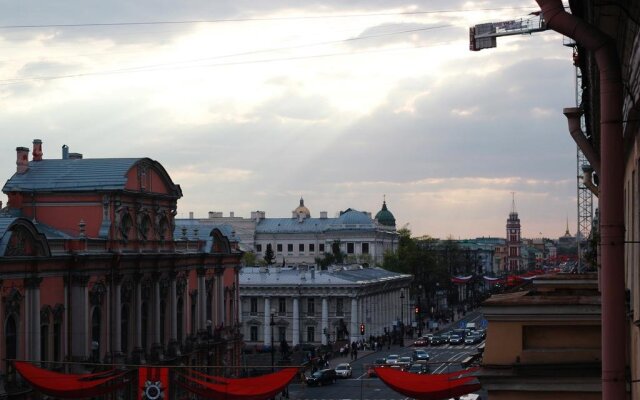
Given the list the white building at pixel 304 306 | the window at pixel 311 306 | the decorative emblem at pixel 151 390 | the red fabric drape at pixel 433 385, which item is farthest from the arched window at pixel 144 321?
the window at pixel 311 306

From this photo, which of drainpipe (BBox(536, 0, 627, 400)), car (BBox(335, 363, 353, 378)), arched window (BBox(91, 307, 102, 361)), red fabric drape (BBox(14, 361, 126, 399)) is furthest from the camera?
car (BBox(335, 363, 353, 378))

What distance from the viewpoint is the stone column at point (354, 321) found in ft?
340

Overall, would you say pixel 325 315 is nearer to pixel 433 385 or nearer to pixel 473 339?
pixel 473 339

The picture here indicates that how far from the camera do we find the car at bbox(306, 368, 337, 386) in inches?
2717

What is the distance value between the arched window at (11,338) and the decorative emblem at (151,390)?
15.2m

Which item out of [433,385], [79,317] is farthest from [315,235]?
[433,385]

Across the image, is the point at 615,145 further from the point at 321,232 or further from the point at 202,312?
the point at 321,232

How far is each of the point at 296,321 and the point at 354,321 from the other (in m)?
5.46

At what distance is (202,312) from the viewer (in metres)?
65.6

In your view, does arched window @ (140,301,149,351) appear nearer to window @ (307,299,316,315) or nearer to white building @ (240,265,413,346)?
white building @ (240,265,413,346)

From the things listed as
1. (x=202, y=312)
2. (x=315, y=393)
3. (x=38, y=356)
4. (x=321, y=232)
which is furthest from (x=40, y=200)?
(x=321, y=232)

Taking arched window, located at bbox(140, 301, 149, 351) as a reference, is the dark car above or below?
below

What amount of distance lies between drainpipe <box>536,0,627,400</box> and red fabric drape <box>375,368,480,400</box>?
496 inches

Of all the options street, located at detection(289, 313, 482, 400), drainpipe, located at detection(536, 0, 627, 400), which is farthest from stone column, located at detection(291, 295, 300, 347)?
drainpipe, located at detection(536, 0, 627, 400)
